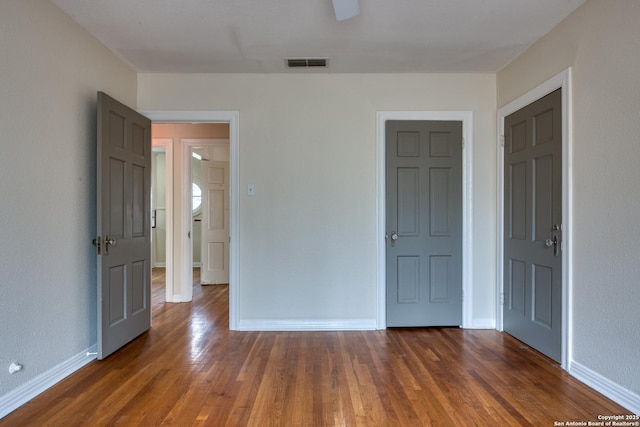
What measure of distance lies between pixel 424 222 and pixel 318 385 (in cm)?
176

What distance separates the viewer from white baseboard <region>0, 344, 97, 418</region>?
174 cm

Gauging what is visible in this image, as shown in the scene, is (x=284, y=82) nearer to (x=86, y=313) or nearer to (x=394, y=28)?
(x=394, y=28)

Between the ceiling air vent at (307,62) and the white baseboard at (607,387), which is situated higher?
the ceiling air vent at (307,62)

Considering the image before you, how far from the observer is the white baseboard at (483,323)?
3021 mm

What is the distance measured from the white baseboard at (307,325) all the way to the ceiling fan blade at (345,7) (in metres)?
2.48

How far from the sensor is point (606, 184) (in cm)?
191

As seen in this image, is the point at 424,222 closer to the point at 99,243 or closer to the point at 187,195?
the point at 99,243

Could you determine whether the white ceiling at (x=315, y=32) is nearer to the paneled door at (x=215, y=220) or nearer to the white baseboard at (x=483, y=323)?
the paneled door at (x=215, y=220)

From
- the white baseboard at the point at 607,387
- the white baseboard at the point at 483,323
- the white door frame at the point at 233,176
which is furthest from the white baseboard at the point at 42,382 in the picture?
the white baseboard at the point at 607,387

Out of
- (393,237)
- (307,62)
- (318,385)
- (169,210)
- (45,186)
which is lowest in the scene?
(318,385)

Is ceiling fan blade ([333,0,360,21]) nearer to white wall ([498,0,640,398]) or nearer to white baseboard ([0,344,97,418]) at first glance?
white wall ([498,0,640,398])

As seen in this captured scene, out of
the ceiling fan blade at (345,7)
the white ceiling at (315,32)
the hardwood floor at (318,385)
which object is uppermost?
the white ceiling at (315,32)

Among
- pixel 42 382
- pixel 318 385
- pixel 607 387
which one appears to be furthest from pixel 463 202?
pixel 42 382

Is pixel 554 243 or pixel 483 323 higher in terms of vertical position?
pixel 554 243
